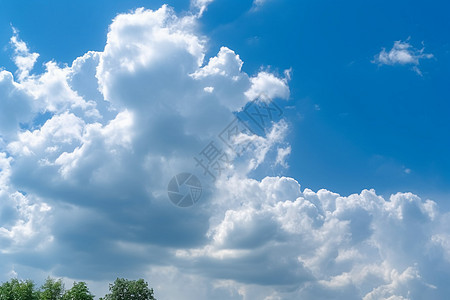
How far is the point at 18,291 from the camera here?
8431 centimetres

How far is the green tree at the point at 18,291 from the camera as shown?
84.1m

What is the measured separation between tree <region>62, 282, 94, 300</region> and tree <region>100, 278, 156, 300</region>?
215 inches

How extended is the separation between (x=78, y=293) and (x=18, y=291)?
40.9ft

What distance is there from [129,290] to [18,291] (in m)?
20.4

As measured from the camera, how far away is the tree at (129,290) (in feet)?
285

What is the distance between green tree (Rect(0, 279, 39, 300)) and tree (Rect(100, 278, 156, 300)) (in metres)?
13.8

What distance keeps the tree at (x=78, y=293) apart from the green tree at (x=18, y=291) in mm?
8154

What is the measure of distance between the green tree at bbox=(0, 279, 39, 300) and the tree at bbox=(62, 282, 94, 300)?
815cm

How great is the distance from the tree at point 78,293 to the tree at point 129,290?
17.9ft

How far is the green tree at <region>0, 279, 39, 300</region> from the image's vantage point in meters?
84.1

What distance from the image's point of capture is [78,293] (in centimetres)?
8150

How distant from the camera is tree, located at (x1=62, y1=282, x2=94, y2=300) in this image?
266 ft

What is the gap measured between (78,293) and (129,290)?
32.3 feet

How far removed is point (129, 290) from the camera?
87062mm
